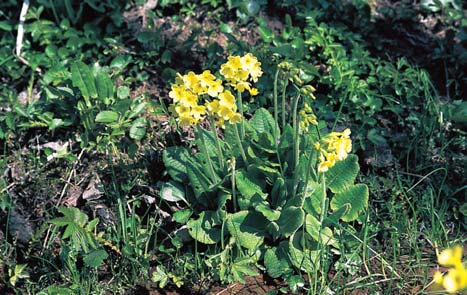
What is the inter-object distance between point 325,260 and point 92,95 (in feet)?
4.56

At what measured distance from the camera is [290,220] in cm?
246

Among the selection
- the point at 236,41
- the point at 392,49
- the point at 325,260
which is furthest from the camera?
the point at 392,49

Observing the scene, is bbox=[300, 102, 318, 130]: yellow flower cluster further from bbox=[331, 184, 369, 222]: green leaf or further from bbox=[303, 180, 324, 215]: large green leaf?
bbox=[331, 184, 369, 222]: green leaf

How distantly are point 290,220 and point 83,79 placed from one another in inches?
50.0

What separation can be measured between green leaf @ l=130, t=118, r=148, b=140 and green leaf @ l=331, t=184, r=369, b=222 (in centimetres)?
100

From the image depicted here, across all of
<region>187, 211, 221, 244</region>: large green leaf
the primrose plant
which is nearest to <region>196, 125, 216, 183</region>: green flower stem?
the primrose plant

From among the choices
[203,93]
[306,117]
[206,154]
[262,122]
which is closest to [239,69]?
[203,93]

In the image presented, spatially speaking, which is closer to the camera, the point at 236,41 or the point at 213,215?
the point at 213,215

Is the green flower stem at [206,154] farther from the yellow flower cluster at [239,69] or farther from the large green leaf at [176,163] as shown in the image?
the yellow flower cluster at [239,69]

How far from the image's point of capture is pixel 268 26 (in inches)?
140

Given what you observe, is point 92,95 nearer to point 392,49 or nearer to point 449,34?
point 392,49

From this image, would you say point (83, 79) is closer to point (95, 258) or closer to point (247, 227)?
point (95, 258)

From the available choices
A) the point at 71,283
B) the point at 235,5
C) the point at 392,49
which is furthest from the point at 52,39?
the point at 392,49

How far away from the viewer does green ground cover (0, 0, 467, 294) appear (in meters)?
2.52
